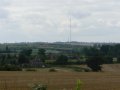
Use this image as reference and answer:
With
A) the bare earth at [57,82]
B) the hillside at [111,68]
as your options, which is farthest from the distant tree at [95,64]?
the bare earth at [57,82]

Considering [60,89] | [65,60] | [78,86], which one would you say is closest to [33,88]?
[78,86]

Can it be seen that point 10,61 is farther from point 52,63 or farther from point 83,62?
point 83,62

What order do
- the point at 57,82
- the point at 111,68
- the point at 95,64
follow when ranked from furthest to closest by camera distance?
1. the point at 95,64
2. the point at 111,68
3. the point at 57,82

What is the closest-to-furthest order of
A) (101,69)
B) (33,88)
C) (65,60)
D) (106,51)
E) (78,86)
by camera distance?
(78,86), (33,88), (101,69), (65,60), (106,51)

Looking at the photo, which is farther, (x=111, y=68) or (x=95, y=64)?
(x=95, y=64)

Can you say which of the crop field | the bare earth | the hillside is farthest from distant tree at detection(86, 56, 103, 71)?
the crop field

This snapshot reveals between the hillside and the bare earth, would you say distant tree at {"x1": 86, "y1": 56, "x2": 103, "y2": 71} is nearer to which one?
the hillside

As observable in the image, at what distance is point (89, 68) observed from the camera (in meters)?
75.4

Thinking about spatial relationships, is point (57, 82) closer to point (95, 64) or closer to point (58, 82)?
point (58, 82)

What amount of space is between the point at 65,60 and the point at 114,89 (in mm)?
57007

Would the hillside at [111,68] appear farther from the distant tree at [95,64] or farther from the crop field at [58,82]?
the crop field at [58,82]

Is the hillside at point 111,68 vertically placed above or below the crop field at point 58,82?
below

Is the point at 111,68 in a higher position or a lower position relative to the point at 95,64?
lower

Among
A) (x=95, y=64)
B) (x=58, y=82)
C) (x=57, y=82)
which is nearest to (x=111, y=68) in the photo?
(x=95, y=64)
